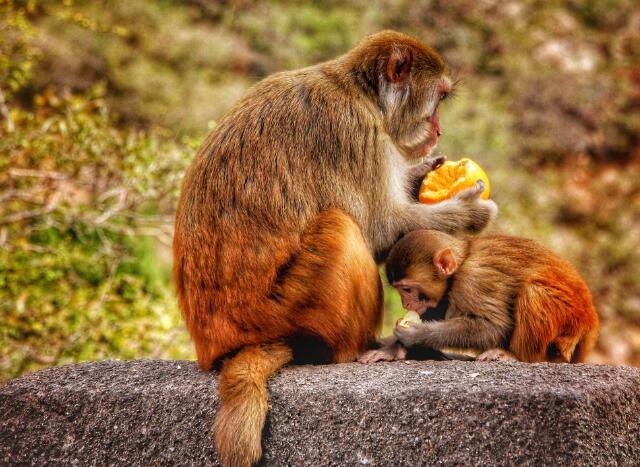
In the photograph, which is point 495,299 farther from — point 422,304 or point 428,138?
point 428,138

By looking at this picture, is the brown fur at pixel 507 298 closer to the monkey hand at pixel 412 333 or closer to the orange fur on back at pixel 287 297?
the monkey hand at pixel 412 333

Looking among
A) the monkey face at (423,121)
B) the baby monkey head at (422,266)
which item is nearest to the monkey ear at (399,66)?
the monkey face at (423,121)

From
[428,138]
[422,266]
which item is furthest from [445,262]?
[428,138]

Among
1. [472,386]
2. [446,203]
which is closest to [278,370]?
[472,386]

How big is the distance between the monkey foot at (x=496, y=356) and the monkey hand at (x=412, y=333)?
312 millimetres

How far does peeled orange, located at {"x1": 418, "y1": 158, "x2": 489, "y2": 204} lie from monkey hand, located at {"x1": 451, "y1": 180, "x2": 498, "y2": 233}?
70mm

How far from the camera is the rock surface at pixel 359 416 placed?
2984 mm

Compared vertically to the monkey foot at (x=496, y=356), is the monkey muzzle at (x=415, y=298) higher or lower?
higher

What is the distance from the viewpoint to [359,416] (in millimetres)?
3166

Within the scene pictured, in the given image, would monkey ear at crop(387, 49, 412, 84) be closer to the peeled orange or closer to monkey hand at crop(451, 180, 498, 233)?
the peeled orange

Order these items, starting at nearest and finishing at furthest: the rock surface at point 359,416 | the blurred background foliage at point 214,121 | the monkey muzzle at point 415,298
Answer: the rock surface at point 359,416
the monkey muzzle at point 415,298
the blurred background foliage at point 214,121

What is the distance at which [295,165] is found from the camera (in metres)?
3.89

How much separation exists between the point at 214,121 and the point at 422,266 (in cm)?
675

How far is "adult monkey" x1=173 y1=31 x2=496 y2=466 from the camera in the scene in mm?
3656
